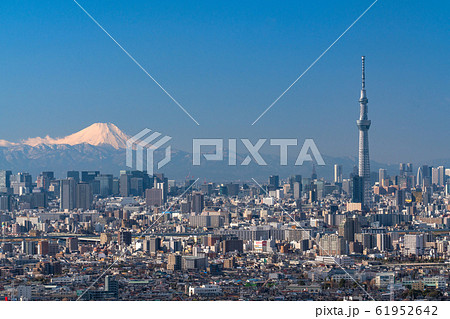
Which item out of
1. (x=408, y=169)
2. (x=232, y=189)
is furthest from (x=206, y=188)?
(x=408, y=169)

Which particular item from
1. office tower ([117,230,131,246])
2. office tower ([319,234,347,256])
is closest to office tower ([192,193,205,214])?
office tower ([117,230,131,246])

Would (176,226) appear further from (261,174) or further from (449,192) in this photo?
(449,192)

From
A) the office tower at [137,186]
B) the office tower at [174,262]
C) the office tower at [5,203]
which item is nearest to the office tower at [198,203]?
the office tower at [137,186]

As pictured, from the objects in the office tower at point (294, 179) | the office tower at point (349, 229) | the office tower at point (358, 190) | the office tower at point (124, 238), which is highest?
the office tower at point (294, 179)

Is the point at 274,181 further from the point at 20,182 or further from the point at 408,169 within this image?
the point at 20,182

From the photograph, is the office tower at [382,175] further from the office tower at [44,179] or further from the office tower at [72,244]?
the office tower at [72,244]

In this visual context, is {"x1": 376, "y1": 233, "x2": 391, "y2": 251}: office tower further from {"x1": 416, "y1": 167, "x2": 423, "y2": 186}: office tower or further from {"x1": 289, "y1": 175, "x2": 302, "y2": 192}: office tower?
{"x1": 416, "y1": 167, "x2": 423, "y2": 186}: office tower

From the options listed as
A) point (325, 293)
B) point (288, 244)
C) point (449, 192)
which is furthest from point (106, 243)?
point (449, 192)
